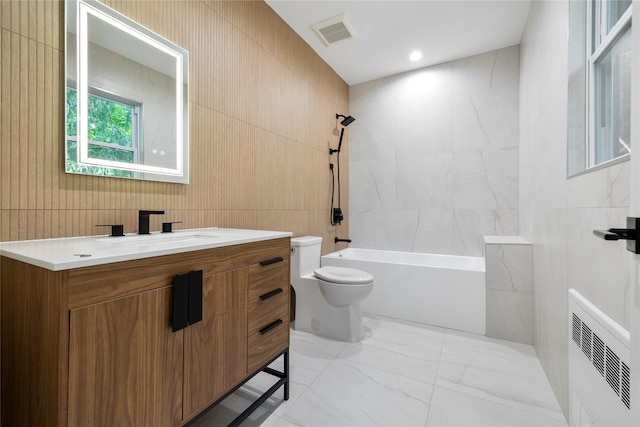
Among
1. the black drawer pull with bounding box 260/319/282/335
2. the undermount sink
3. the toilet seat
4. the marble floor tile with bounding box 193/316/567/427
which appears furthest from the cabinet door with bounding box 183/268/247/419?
the toilet seat

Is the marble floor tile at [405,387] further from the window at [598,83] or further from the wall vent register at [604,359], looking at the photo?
the window at [598,83]

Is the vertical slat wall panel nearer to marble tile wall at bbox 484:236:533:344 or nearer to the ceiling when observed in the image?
the ceiling

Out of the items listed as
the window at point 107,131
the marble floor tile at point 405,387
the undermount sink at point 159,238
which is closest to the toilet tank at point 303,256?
the marble floor tile at point 405,387

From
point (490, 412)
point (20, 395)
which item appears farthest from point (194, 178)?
point (490, 412)

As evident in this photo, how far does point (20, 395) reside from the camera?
81 cm

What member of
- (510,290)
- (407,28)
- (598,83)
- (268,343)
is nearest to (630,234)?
(598,83)

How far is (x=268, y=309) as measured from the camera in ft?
4.57

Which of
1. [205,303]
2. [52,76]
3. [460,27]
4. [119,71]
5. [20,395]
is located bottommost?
[20,395]

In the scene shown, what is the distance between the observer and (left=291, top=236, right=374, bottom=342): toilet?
6.81 feet

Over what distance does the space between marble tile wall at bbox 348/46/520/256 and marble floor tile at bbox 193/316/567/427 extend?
1241 mm

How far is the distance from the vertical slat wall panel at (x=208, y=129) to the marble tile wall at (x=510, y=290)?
63.3 inches

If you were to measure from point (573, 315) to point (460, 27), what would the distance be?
2.48 metres

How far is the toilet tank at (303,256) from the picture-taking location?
93.0 inches

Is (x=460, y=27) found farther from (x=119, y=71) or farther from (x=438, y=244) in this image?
(x=119, y=71)
